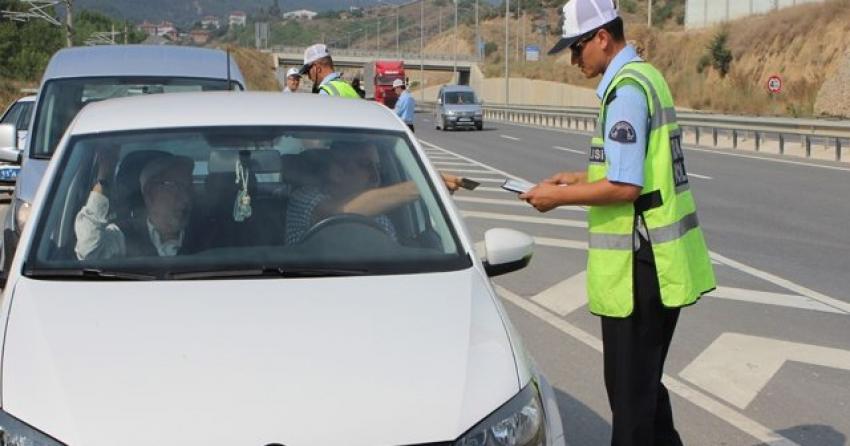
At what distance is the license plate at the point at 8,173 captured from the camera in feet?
45.2

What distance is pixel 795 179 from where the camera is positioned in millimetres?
19844

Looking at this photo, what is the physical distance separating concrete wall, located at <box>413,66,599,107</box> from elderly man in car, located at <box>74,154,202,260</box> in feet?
232

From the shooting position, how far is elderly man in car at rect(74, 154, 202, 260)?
171 inches

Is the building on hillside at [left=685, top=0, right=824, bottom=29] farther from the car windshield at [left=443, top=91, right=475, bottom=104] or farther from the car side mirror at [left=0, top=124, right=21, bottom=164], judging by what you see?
the car side mirror at [left=0, top=124, right=21, bottom=164]

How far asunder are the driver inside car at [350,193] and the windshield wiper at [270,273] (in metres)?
0.54

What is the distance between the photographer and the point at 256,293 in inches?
151

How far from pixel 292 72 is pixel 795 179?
30.6 feet

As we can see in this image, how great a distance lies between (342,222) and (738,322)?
4.47 meters

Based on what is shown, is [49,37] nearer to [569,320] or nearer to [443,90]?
[443,90]

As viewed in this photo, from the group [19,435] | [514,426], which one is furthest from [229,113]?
[514,426]

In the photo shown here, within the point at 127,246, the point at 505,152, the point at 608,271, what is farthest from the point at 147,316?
the point at 505,152

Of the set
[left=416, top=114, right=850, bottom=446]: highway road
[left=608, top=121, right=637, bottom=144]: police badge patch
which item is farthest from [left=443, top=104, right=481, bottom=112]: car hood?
[left=608, top=121, right=637, bottom=144]: police badge patch

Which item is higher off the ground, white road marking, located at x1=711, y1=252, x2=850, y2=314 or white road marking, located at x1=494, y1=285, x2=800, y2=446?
white road marking, located at x1=494, y1=285, x2=800, y2=446

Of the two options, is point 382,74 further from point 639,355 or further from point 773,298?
point 639,355
